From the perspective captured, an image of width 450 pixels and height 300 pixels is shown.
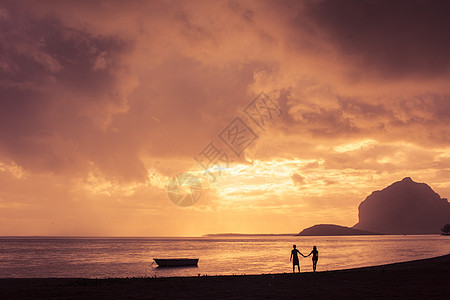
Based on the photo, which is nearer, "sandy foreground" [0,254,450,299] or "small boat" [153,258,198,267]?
"sandy foreground" [0,254,450,299]

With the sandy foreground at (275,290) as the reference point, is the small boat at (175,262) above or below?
below

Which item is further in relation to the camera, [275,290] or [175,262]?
[175,262]

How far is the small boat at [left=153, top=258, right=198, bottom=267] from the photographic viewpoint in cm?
6303

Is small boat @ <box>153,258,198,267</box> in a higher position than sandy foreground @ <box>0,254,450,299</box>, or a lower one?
lower

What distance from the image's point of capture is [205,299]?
17.7m

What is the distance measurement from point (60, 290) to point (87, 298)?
16.3 feet

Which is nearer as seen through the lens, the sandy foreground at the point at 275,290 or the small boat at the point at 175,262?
the sandy foreground at the point at 275,290

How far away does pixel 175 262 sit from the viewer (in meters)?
64.9

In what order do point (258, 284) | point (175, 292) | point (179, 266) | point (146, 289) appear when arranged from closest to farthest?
point (175, 292) → point (146, 289) → point (258, 284) → point (179, 266)

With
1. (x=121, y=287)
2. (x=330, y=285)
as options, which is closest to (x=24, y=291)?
(x=121, y=287)

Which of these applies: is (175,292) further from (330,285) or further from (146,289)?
(330,285)

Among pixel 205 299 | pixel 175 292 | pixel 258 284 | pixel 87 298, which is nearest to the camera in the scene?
pixel 205 299

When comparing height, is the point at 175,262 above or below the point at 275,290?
below

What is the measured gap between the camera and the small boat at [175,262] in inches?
2482
